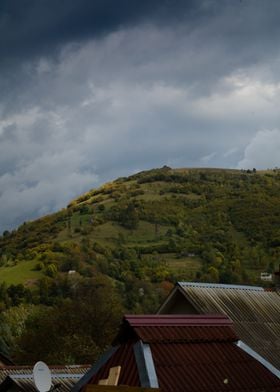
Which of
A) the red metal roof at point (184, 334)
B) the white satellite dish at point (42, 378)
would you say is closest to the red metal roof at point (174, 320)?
the red metal roof at point (184, 334)

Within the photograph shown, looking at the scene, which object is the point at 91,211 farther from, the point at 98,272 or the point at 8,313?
the point at 8,313

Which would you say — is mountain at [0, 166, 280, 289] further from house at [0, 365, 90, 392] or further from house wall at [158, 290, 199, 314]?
house wall at [158, 290, 199, 314]

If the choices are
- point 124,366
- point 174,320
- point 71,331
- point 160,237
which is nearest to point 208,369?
point 174,320

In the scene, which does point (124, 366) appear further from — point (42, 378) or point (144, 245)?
point (144, 245)

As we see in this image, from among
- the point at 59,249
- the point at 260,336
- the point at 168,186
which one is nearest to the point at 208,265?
the point at 59,249

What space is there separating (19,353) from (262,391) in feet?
149

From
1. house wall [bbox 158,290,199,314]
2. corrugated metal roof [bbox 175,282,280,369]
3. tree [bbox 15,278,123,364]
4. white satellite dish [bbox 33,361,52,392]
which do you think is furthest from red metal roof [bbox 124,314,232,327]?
tree [bbox 15,278,123,364]

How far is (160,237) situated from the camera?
518 feet

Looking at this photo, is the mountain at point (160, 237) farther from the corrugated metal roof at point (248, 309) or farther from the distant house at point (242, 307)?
the corrugated metal roof at point (248, 309)

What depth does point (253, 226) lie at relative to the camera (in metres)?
151

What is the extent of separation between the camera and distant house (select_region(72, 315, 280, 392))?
16.8m

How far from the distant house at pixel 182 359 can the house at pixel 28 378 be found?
7761mm

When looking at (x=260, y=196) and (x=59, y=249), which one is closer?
(x=59, y=249)

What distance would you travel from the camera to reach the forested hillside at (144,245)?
4390 inches
